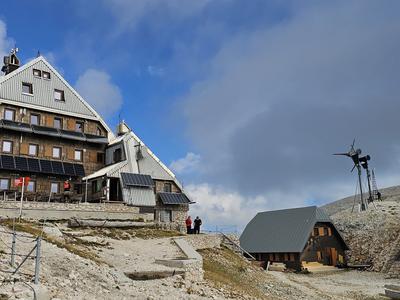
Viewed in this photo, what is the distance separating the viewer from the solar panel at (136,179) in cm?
4465

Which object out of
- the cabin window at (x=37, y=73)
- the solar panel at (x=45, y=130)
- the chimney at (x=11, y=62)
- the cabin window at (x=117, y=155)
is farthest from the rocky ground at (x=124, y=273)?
the chimney at (x=11, y=62)

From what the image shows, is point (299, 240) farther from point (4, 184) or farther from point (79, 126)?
point (4, 184)

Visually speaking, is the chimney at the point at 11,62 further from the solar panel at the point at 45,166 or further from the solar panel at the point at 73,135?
the solar panel at the point at 45,166

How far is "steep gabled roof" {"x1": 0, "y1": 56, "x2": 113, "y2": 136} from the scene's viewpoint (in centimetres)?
4453

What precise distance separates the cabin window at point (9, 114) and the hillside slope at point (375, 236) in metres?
42.7

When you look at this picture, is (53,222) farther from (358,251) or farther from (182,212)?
(358,251)

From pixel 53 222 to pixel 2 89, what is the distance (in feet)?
55.8

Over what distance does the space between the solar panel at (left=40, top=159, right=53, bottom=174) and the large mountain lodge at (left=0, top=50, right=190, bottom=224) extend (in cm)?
10

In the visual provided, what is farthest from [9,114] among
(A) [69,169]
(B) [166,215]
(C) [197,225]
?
(C) [197,225]

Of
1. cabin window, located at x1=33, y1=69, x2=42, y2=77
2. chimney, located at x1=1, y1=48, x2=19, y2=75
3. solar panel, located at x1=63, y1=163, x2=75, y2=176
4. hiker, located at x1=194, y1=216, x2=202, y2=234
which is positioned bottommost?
hiker, located at x1=194, y1=216, x2=202, y2=234

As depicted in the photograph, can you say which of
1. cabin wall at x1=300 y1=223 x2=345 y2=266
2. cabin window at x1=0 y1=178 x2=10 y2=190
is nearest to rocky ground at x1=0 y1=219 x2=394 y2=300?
cabin window at x1=0 y1=178 x2=10 y2=190

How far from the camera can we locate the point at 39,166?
1727 inches

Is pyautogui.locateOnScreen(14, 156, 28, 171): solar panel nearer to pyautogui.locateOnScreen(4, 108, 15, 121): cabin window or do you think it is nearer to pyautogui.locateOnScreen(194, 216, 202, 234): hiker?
pyautogui.locateOnScreen(4, 108, 15, 121): cabin window

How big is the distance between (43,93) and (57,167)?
8.35 m
